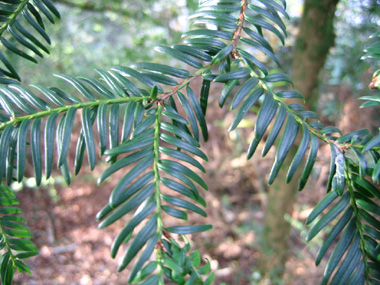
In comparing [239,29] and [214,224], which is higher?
[239,29]

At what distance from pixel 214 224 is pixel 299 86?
135 cm

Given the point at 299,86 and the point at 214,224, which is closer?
the point at 299,86

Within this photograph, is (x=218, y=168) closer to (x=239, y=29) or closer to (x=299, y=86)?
(x=299, y=86)

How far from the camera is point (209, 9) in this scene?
1.69 feet

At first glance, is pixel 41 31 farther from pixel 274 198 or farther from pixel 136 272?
pixel 274 198

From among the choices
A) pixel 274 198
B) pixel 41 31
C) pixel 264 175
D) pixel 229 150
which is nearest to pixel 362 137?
pixel 41 31

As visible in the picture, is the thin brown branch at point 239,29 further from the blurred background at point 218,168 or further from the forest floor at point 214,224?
the forest floor at point 214,224

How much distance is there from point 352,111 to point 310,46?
50 centimetres

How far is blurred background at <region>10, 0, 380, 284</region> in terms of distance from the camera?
157 cm

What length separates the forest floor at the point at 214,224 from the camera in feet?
6.53

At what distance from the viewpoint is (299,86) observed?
1329 millimetres

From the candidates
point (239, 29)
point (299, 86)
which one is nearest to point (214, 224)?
point (299, 86)

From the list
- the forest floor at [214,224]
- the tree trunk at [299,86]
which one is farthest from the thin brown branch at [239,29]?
the forest floor at [214,224]

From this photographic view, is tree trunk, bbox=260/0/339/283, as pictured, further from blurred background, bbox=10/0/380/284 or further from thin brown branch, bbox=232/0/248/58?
thin brown branch, bbox=232/0/248/58
